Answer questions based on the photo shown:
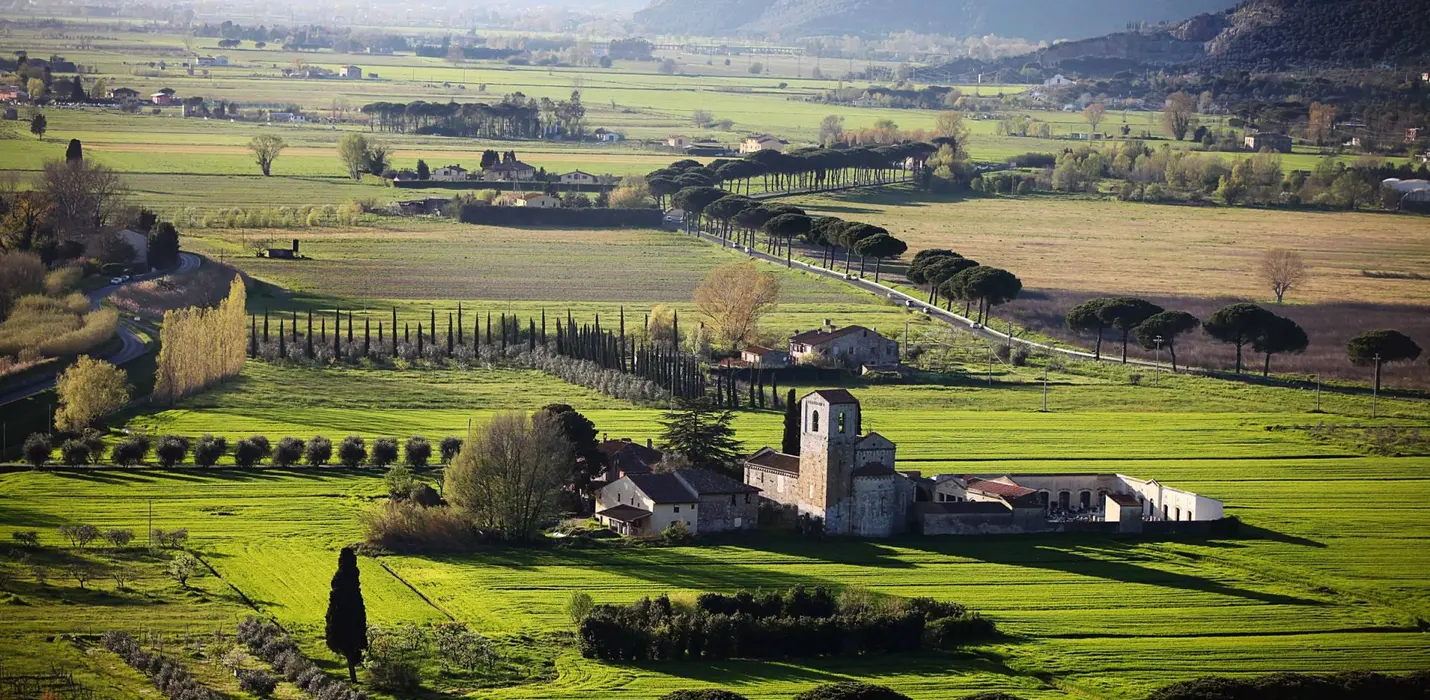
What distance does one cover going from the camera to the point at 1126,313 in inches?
3108

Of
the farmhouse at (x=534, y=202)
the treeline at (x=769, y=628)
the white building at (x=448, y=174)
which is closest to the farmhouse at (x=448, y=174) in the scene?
the white building at (x=448, y=174)

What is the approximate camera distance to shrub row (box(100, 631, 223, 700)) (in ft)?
114

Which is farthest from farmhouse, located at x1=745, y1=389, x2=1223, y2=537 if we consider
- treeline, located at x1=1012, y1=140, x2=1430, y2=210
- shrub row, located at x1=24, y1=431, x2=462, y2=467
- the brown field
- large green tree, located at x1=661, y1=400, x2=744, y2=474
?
treeline, located at x1=1012, y1=140, x2=1430, y2=210

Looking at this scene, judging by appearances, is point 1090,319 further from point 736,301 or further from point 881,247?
point 881,247

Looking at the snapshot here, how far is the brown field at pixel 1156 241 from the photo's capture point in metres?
97.8

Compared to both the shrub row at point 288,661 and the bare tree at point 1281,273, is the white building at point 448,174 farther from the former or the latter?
the shrub row at point 288,661

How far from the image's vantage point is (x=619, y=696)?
36500 mm

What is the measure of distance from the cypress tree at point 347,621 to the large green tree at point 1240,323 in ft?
151

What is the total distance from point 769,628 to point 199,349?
31.3 metres

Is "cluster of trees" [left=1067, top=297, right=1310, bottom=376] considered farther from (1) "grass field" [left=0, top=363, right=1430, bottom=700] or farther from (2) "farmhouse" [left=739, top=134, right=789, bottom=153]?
(2) "farmhouse" [left=739, top=134, right=789, bottom=153]

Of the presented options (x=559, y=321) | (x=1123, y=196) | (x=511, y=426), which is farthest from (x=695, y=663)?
(x=1123, y=196)

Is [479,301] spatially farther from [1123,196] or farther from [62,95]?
[62,95]

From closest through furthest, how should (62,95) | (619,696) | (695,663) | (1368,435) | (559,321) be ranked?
(619,696) → (695,663) → (1368,435) → (559,321) → (62,95)

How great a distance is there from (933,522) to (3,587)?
21964mm
